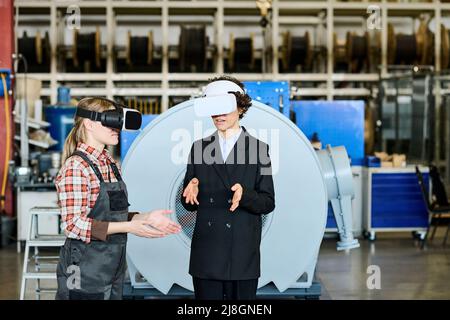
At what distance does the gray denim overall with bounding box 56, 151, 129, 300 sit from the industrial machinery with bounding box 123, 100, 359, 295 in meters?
1.19

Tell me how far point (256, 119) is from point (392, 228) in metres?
3.99

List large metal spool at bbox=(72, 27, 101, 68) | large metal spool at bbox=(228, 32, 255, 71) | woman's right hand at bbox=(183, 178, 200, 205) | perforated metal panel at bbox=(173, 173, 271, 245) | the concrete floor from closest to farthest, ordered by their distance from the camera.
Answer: woman's right hand at bbox=(183, 178, 200, 205) < perforated metal panel at bbox=(173, 173, 271, 245) < the concrete floor < large metal spool at bbox=(72, 27, 101, 68) < large metal spool at bbox=(228, 32, 255, 71)

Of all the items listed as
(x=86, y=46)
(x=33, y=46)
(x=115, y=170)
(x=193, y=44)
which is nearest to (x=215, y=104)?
(x=115, y=170)

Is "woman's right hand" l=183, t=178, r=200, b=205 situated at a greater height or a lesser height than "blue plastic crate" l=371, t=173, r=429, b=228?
greater

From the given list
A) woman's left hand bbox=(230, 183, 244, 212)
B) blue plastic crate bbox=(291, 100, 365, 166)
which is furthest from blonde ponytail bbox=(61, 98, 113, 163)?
blue plastic crate bbox=(291, 100, 365, 166)

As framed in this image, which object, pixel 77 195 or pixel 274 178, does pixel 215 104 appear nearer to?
pixel 77 195

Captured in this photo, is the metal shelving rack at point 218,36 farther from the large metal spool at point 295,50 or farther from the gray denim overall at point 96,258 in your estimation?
the gray denim overall at point 96,258

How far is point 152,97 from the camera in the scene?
355 inches

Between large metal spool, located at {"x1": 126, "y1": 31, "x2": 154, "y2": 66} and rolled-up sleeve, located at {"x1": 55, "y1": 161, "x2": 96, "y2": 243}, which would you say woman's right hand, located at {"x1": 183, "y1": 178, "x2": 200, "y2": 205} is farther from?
large metal spool, located at {"x1": 126, "y1": 31, "x2": 154, "y2": 66}

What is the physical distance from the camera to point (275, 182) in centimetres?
358

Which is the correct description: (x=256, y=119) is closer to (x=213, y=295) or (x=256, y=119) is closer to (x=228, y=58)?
(x=213, y=295)

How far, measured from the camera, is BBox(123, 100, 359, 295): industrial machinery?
140 inches

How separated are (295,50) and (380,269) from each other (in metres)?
3.87

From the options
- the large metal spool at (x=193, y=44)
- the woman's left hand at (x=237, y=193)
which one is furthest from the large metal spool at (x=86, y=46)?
the woman's left hand at (x=237, y=193)
